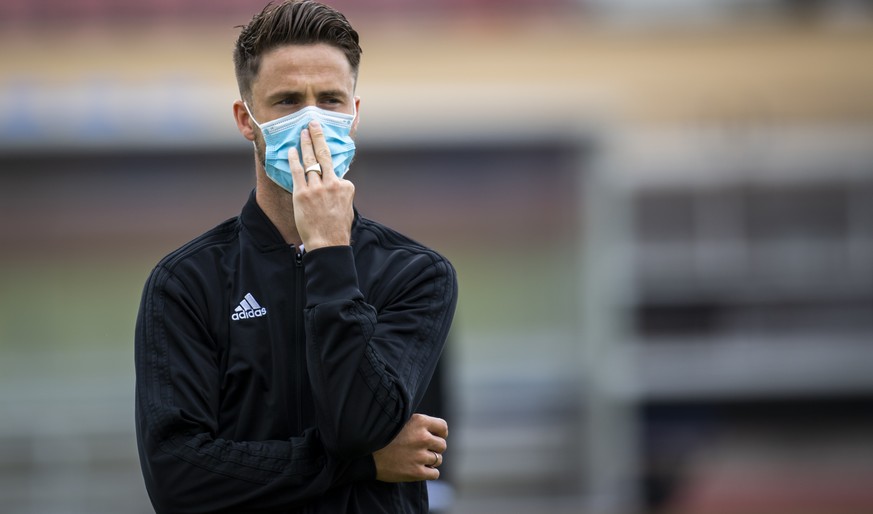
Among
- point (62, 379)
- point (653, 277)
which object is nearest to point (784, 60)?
point (653, 277)

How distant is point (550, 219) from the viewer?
12.0 meters

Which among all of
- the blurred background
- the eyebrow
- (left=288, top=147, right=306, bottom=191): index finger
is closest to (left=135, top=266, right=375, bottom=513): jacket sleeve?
(left=288, top=147, right=306, bottom=191): index finger

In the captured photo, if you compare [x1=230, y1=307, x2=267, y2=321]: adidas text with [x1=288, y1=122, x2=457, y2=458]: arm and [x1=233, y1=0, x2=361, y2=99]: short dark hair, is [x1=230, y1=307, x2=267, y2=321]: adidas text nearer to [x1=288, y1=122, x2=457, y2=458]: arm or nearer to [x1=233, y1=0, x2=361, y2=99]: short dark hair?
[x1=288, y1=122, x2=457, y2=458]: arm

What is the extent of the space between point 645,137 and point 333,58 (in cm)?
961

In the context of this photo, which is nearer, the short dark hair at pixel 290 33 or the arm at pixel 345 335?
the arm at pixel 345 335

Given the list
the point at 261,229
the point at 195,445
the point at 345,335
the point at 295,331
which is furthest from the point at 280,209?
the point at 195,445

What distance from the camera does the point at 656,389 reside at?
1132 centimetres

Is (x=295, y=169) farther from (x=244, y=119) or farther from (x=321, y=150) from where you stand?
(x=244, y=119)

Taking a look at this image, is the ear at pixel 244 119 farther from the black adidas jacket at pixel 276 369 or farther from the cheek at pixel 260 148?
the black adidas jacket at pixel 276 369

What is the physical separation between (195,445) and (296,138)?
0.60m

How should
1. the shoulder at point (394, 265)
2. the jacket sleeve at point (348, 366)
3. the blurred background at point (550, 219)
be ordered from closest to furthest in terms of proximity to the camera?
the jacket sleeve at point (348, 366), the shoulder at point (394, 265), the blurred background at point (550, 219)

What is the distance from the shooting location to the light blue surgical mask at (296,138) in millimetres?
2500

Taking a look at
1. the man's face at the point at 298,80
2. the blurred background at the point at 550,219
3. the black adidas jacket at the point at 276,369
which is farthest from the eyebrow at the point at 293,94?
the blurred background at the point at 550,219

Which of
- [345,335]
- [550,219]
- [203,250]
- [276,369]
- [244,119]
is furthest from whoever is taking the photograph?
[550,219]
